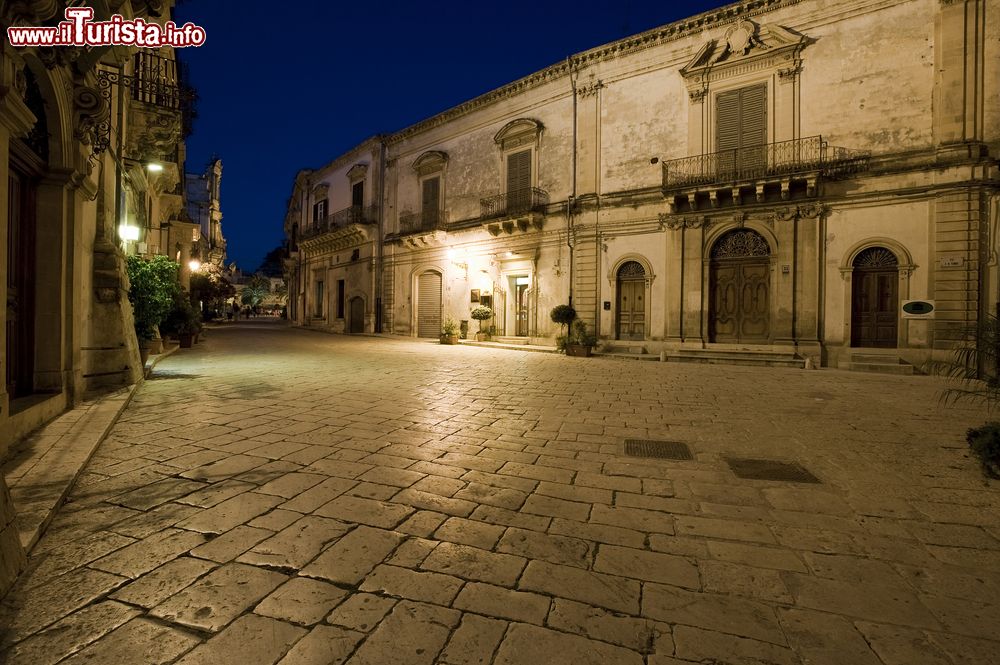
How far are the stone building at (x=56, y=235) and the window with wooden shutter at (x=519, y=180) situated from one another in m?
12.8

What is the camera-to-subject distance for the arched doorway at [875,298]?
11.7 m

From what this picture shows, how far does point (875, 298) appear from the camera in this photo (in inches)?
468

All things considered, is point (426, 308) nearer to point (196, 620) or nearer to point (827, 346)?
point (827, 346)

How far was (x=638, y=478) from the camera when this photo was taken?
3.43m

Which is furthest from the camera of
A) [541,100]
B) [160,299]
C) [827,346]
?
[541,100]

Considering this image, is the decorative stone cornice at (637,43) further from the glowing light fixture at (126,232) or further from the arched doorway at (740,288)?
the glowing light fixture at (126,232)

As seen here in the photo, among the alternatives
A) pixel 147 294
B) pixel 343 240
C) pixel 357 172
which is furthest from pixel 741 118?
pixel 343 240

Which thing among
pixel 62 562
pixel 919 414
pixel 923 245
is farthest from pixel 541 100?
pixel 62 562

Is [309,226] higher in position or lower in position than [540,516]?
higher

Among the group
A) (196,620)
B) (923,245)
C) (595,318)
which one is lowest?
(196,620)

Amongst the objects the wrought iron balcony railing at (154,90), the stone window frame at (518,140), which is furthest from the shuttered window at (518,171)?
the wrought iron balcony railing at (154,90)

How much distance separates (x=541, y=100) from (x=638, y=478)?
17.0 metres

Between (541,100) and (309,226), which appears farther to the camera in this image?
(309,226)

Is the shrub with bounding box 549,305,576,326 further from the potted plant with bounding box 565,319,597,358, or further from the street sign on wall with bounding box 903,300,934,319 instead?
the street sign on wall with bounding box 903,300,934,319
